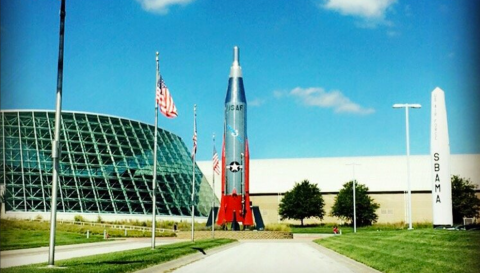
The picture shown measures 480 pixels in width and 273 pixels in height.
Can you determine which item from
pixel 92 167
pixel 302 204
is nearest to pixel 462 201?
pixel 302 204

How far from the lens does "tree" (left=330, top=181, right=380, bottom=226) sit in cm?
8662

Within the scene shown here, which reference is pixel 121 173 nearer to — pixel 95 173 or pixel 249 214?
pixel 95 173

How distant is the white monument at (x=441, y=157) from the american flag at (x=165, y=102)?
14215 millimetres

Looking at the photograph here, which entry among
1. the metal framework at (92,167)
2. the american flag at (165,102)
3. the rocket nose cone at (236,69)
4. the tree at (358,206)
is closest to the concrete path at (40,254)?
the american flag at (165,102)

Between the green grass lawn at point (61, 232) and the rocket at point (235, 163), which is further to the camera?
the rocket at point (235, 163)

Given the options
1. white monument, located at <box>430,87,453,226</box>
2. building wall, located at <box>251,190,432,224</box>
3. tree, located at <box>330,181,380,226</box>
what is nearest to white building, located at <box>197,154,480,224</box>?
building wall, located at <box>251,190,432,224</box>

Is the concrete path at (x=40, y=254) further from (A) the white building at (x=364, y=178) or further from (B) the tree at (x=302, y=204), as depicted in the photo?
(A) the white building at (x=364, y=178)

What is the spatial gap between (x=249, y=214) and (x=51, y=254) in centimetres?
4173

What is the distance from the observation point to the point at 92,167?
251 ft

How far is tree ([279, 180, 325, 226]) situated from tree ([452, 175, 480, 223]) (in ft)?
65.2

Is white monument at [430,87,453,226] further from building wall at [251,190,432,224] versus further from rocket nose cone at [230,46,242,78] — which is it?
building wall at [251,190,432,224]

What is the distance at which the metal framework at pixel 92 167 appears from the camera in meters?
71.4

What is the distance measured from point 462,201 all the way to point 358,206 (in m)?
14.0

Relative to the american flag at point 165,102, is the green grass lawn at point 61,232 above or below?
below
